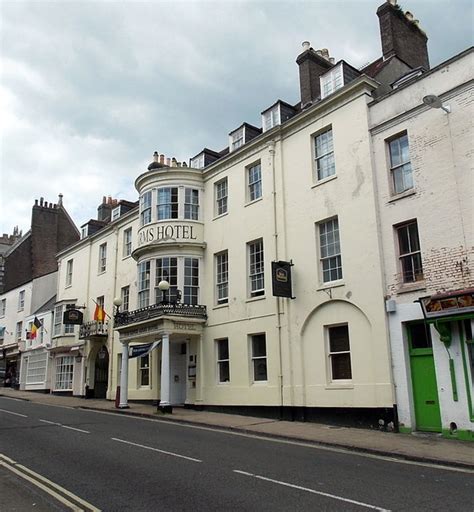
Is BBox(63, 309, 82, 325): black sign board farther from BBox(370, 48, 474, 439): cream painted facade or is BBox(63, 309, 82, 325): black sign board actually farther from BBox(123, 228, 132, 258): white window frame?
BBox(370, 48, 474, 439): cream painted facade

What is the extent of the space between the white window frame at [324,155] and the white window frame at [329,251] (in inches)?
67.7

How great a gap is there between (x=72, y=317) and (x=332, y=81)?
19928 millimetres

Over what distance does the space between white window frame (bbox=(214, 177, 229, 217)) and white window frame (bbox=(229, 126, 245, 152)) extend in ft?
5.13

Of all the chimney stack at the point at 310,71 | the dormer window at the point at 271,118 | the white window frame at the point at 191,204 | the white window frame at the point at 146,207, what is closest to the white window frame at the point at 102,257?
the white window frame at the point at 146,207

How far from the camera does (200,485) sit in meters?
7.70

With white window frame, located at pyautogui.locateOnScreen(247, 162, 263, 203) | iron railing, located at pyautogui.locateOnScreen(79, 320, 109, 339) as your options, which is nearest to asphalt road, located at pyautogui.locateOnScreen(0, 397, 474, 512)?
white window frame, located at pyautogui.locateOnScreen(247, 162, 263, 203)

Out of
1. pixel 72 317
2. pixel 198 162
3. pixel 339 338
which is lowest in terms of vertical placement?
pixel 339 338

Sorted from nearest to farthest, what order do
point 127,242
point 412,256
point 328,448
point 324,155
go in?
point 328,448, point 412,256, point 324,155, point 127,242

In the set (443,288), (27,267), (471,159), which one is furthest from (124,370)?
(27,267)

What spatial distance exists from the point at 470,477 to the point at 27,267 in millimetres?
43209

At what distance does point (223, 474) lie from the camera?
28.0 feet

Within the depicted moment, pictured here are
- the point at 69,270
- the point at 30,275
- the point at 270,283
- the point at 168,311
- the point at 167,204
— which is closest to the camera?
the point at 270,283

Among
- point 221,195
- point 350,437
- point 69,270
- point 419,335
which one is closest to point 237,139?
point 221,195

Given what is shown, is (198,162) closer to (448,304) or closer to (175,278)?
(175,278)
